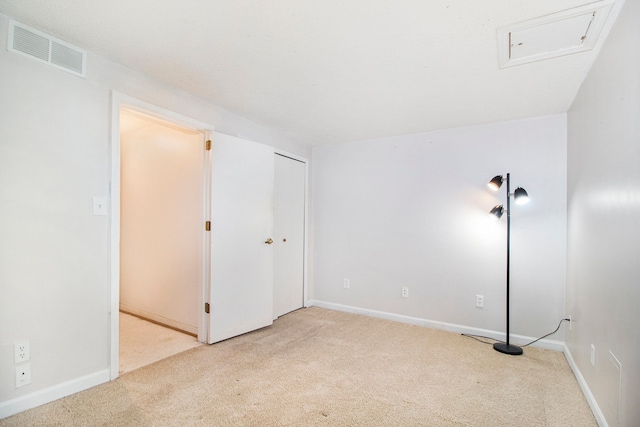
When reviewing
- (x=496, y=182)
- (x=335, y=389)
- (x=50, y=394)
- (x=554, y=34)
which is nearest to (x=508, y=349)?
(x=496, y=182)

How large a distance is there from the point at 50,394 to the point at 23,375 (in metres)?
0.21

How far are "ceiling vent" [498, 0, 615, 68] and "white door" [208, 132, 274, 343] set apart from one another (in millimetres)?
2312

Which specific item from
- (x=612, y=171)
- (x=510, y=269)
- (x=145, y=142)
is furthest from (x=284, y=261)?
(x=612, y=171)

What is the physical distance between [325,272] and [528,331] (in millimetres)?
2360

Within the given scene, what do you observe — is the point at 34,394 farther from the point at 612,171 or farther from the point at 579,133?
the point at 579,133

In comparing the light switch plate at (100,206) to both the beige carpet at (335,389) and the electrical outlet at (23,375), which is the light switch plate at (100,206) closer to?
the electrical outlet at (23,375)

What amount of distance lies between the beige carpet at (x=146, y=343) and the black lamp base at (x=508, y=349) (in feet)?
9.19

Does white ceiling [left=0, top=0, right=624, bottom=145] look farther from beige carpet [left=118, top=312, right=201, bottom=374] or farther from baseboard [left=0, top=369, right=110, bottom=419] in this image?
beige carpet [left=118, top=312, right=201, bottom=374]

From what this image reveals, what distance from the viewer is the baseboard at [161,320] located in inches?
121

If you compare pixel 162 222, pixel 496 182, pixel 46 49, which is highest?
pixel 46 49

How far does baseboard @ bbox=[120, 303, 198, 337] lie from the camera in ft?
10.1

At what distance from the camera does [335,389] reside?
2.07 metres

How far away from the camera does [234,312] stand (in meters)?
2.97

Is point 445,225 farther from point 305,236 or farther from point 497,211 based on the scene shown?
point 305,236
